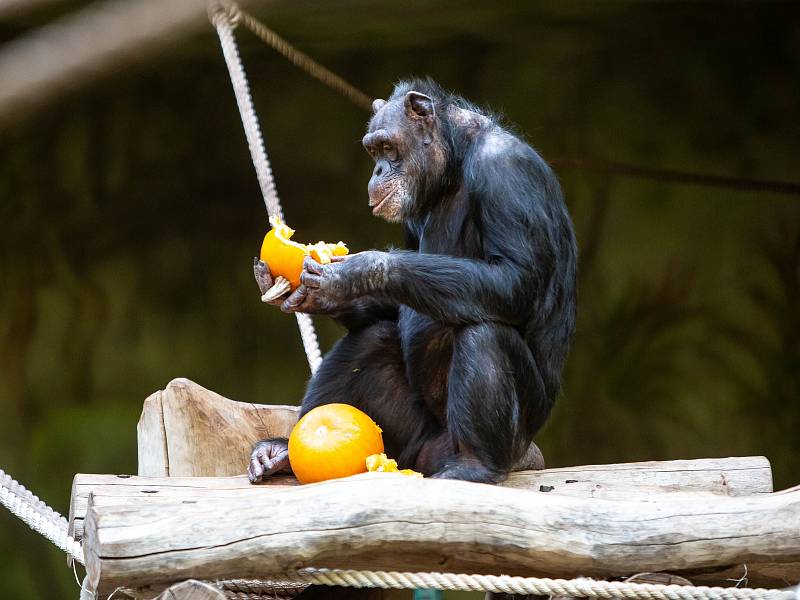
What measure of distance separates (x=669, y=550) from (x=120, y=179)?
6544 mm

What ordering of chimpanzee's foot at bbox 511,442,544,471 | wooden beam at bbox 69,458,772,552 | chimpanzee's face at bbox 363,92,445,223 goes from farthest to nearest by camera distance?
chimpanzee's foot at bbox 511,442,544,471, chimpanzee's face at bbox 363,92,445,223, wooden beam at bbox 69,458,772,552

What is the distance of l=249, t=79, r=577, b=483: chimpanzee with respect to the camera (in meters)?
3.64

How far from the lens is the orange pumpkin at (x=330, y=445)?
361cm

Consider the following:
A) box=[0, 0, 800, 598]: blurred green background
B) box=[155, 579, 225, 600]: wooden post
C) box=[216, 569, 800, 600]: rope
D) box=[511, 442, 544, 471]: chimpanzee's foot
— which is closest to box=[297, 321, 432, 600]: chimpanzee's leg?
box=[511, 442, 544, 471]: chimpanzee's foot

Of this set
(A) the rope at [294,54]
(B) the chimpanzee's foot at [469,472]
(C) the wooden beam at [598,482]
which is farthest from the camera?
(A) the rope at [294,54]

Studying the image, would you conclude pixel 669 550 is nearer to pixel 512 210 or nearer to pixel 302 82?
pixel 512 210

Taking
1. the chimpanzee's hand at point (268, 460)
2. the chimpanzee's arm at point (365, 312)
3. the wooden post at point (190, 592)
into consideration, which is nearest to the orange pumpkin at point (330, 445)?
the chimpanzee's hand at point (268, 460)

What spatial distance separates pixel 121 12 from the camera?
0.75 m

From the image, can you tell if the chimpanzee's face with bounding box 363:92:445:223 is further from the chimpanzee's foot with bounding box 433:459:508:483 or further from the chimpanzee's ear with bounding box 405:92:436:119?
the chimpanzee's foot with bounding box 433:459:508:483

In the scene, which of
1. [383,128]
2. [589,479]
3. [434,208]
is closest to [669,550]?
[589,479]

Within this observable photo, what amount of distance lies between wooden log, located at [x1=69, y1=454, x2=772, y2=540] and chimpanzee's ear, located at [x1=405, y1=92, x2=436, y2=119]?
1.44 m

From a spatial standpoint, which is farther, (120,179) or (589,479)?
(120,179)

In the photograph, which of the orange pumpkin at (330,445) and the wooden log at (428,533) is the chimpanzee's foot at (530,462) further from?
the wooden log at (428,533)

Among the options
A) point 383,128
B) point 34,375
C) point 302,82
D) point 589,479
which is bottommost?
point 589,479
